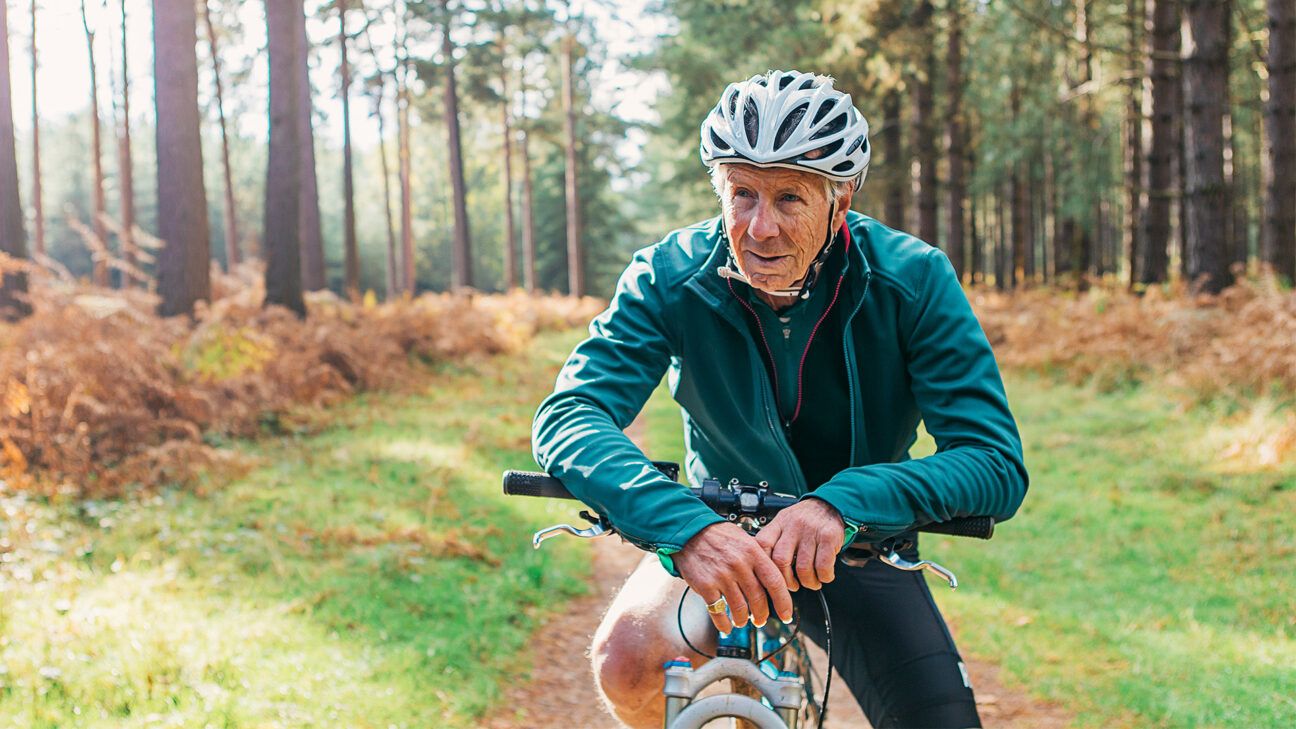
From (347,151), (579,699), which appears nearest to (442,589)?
(579,699)

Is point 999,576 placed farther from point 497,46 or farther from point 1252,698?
point 497,46

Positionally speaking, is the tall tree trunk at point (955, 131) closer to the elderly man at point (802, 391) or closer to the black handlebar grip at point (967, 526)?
the elderly man at point (802, 391)

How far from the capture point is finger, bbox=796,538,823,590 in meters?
1.99

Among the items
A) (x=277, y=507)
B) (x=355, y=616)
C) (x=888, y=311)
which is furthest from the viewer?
(x=277, y=507)

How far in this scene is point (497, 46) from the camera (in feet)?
96.2

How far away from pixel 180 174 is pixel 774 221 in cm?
1116

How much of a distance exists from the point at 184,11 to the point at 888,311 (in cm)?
1110

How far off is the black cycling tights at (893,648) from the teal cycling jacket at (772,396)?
30cm

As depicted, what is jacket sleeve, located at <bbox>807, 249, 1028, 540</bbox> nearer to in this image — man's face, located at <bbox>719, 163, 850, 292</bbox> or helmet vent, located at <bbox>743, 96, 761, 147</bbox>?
man's face, located at <bbox>719, 163, 850, 292</bbox>

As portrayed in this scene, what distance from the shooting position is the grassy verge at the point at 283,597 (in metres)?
4.40

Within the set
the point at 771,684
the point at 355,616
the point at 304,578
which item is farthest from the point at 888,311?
the point at 304,578

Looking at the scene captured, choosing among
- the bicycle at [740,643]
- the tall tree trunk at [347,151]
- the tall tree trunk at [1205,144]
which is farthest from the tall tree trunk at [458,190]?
the bicycle at [740,643]

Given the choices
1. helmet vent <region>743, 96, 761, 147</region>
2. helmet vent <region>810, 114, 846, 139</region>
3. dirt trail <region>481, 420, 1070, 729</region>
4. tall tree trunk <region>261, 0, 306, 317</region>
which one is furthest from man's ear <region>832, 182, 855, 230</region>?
tall tree trunk <region>261, 0, 306, 317</region>

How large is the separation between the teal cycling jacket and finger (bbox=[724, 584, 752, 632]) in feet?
0.44
